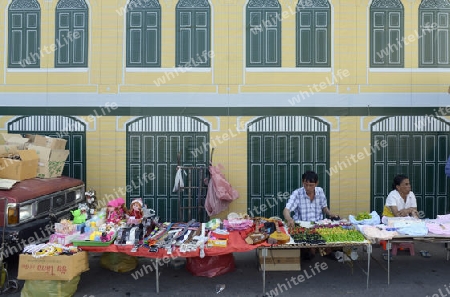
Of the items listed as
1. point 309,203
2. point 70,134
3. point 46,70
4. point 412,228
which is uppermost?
point 46,70

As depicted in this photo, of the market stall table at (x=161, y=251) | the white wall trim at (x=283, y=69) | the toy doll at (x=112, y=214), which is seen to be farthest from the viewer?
the white wall trim at (x=283, y=69)

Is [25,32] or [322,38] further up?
[25,32]

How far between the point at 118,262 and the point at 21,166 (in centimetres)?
235

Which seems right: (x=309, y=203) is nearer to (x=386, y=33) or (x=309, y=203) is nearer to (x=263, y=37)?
(x=263, y=37)

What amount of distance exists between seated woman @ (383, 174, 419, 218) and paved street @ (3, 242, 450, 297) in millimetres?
917

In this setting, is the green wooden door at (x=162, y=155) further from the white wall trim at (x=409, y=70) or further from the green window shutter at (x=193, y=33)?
the white wall trim at (x=409, y=70)

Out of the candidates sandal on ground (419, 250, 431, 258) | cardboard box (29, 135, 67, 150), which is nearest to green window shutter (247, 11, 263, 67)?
cardboard box (29, 135, 67, 150)

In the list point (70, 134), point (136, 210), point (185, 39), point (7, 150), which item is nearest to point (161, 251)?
point (136, 210)

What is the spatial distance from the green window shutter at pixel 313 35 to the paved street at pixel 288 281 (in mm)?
4255

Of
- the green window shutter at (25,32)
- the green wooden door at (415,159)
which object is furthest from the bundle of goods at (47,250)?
the green wooden door at (415,159)

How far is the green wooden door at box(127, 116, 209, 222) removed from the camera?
862 centimetres

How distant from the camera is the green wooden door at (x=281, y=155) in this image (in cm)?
862

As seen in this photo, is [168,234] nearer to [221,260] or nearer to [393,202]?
[221,260]

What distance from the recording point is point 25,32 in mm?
8719
